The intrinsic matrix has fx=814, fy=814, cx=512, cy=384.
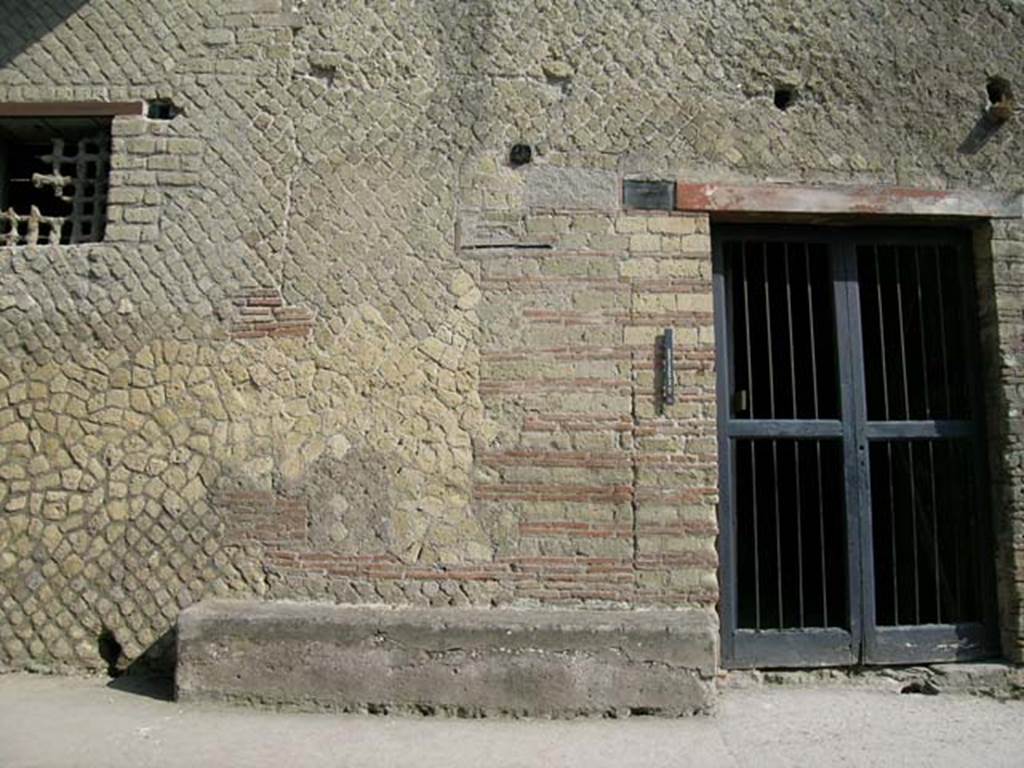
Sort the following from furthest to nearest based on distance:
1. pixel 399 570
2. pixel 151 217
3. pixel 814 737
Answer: pixel 151 217, pixel 399 570, pixel 814 737

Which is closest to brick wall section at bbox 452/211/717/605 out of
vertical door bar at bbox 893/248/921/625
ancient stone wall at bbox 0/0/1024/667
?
ancient stone wall at bbox 0/0/1024/667

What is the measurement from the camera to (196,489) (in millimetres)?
4363

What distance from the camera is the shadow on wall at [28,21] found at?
4746 millimetres

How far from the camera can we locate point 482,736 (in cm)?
366

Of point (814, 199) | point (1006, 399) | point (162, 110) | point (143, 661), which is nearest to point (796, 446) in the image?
point (1006, 399)

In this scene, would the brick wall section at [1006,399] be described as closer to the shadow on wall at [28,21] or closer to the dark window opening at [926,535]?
the dark window opening at [926,535]

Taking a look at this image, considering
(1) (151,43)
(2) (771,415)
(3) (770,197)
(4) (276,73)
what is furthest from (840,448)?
(1) (151,43)

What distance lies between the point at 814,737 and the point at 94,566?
12.1 ft

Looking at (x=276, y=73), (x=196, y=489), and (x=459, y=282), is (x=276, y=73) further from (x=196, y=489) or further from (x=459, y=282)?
(x=196, y=489)

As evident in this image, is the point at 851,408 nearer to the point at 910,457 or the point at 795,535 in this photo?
the point at 910,457

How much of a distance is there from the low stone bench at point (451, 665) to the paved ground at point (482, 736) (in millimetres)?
87

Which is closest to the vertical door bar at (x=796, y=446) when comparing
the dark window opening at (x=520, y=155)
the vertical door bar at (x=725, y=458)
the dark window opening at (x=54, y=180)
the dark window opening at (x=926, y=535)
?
the vertical door bar at (x=725, y=458)

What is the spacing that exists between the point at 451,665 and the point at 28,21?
4.39 meters

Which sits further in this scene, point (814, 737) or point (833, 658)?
point (833, 658)
